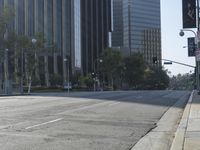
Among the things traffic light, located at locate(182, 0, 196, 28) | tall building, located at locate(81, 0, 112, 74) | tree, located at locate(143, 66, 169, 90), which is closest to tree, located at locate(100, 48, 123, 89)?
tall building, located at locate(81, 0, 112, 74)

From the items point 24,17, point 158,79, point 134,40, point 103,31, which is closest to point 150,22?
point 134,40

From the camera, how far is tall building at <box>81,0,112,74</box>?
146250mm

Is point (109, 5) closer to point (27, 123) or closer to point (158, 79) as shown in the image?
point (158, 79)

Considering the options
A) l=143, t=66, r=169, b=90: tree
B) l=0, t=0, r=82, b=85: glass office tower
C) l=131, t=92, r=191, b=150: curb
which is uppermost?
l=0, t=0, r=82, b=85: glass office tower

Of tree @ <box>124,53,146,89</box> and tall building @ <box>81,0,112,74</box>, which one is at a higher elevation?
tall building @ <box>81,0,112,74</box>

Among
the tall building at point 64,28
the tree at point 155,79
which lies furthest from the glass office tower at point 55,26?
the tree at point 155,79

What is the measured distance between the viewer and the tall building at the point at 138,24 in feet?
Result: 608

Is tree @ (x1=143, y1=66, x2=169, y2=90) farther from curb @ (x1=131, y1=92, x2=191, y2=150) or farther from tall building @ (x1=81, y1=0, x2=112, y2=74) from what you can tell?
curb @ (x1=131, y1=92, x2=191, y2=150)

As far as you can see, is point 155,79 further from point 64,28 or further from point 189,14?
point 189,14

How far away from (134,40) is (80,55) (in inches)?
2433

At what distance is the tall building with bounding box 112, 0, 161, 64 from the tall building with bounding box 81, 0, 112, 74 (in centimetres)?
2287

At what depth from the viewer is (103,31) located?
15888 cm

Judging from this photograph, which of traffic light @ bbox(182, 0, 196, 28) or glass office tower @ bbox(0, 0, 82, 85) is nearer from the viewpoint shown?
traffic light @ bbox(182, 0, 196, 28)

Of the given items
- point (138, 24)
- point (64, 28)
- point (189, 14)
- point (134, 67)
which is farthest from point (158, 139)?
point (138, 24)
